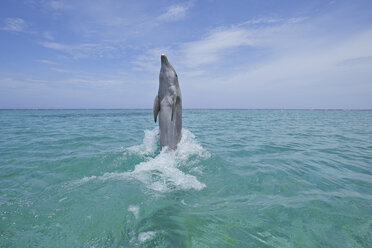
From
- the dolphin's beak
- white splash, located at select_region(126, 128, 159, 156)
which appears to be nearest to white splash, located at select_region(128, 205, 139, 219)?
white splash, located at select_region(126, 128, 159, 156)

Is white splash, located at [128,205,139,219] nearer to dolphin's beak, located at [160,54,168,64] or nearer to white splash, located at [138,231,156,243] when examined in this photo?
white splash, located at [138,231,156,243]

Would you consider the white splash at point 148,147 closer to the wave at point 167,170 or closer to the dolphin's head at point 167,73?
the wave at point 167,170

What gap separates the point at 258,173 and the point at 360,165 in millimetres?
4405

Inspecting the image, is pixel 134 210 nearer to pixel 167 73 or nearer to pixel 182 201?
pixel 182 201

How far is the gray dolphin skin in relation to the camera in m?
6.25

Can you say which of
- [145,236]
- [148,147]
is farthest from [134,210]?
[148,147]

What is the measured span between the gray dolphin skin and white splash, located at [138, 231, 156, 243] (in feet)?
12.0

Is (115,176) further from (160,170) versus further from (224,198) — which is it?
(224,198)

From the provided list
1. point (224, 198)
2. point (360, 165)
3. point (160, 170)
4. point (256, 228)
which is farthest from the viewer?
point (360, 165)

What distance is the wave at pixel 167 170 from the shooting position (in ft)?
15.5

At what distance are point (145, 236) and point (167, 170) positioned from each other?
262cm

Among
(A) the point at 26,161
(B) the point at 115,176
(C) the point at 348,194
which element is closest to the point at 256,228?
(C) the point at 348,194

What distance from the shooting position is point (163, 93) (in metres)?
6.42

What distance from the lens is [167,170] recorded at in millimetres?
5480
